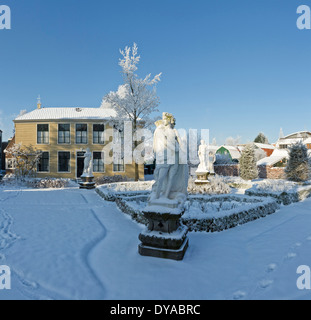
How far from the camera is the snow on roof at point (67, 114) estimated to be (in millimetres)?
22703

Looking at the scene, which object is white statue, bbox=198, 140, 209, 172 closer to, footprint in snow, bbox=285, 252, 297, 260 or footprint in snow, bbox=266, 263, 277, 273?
footprint in snow, bbox=285, 252, 297, 260

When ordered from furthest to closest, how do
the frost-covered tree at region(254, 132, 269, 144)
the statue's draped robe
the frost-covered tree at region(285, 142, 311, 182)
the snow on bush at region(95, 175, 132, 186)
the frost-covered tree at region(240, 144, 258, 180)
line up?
the frost-covered tree at region(254, 132, 269, 144) → the frost-covered tree at region(240, 144, 258, 180) → the snow on bush at region(95, 175, 132, 186) → the frost-covered tree at region(285, 142, 311, 182) → the statue's draped robe

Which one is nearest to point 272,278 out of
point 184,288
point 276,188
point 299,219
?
point 184,288

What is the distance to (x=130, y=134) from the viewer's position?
17.7 metres

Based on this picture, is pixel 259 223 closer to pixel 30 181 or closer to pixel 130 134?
pixel 130 134

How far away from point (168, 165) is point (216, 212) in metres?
3.08

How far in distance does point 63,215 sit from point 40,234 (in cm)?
207

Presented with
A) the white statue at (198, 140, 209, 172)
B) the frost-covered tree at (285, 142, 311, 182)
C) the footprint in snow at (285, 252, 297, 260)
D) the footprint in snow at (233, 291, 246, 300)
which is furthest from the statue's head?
the frost-covered tree at (285, 142, 311, 182)

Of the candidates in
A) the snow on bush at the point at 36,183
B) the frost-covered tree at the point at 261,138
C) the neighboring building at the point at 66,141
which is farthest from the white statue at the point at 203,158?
the frost-covered tree at the point at 261,138

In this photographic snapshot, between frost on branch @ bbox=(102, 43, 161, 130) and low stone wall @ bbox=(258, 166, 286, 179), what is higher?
frost on branch @ bbox=(102, 43, 161, 130)

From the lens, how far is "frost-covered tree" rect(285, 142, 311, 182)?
48.4 feet

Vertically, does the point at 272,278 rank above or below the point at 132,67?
below

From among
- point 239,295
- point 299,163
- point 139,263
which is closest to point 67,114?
point 139,263

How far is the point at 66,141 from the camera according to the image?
2280cm
